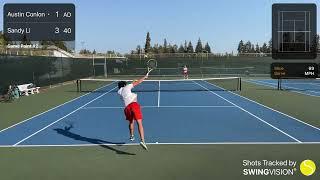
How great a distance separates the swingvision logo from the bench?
19148 millimetres

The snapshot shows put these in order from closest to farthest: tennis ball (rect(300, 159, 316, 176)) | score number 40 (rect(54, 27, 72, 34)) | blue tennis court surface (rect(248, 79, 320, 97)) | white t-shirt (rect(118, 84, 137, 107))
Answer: tennis ball (rect(300, 159, 316, 176)) < white t-shirt (rect(118, 84, 137, 107)) < score number 40 (rect(54, 27, 72, 34)) < blue tennis court surface (rect(248, 79, 320, 97))

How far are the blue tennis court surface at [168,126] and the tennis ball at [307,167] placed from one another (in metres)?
2.47

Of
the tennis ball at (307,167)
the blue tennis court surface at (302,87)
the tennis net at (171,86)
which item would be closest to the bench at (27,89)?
the tennis net at (171,86)

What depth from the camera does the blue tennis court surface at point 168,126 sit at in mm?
12047

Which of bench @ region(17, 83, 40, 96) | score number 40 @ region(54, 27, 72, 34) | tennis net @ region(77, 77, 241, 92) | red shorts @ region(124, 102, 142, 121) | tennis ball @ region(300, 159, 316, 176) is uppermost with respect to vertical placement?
score number 40 @ region(54, 27, 72, 34)

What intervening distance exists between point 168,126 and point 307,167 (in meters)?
6.15

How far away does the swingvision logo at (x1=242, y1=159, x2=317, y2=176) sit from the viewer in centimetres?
801

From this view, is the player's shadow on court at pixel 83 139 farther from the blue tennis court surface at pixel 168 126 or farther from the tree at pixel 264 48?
the tree at pixel 264 48

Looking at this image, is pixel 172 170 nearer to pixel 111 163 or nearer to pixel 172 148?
pixel 111 163

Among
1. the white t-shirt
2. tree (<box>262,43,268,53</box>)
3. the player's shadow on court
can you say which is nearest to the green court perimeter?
the player's shadow on court

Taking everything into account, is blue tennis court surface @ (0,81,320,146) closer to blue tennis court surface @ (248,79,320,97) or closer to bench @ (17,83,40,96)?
bench @ (17,83,40,96)

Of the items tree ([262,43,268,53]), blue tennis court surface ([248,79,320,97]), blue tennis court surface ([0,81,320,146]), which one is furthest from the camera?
tree ([262,43,268,53])

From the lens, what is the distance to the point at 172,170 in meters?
8.62

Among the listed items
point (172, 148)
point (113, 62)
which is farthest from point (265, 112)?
point (113, 62)
